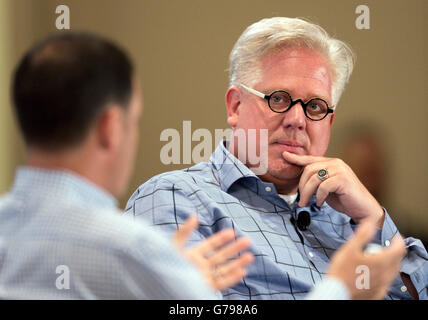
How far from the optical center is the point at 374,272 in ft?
3.65

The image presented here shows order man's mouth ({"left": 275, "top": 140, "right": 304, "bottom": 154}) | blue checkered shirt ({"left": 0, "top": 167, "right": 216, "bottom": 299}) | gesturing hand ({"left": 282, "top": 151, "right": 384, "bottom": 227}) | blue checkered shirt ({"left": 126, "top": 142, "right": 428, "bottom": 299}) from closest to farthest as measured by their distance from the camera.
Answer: blue checkered shirt ({"left": 0, "top": 167, "right": 216, "bottom": 299})
blue checkered shirt ({"left": 126, "top": 142, "right": 428, "bottom": 299})
gesturing hand ({"left": 282, "top": 151, "right": 384, "bottom": 227})
man's mouth ({"left": 275, "top": 140, "right": 304, "bottom": 154})

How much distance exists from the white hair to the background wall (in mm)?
256

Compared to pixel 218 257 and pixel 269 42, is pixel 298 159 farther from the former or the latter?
pixel 218 257

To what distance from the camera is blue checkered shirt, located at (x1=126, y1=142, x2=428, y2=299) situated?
1.58 meters

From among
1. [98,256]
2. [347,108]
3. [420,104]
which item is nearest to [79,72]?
[98,256]

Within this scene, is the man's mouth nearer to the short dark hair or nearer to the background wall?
the background wall

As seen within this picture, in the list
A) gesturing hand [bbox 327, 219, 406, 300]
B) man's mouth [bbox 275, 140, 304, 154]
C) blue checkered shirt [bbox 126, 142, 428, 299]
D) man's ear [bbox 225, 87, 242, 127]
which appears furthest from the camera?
man's ear [bbox 225, 87, 242, 127]

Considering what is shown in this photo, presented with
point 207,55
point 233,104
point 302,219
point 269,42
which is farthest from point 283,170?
point 207,55

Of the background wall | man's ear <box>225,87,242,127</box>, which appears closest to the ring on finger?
man's ear <box>225,87,242,127</box>

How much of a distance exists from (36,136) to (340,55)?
1.38 m

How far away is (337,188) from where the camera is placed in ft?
5.83

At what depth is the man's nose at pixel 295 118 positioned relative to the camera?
1850 mm

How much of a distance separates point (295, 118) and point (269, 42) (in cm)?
27
